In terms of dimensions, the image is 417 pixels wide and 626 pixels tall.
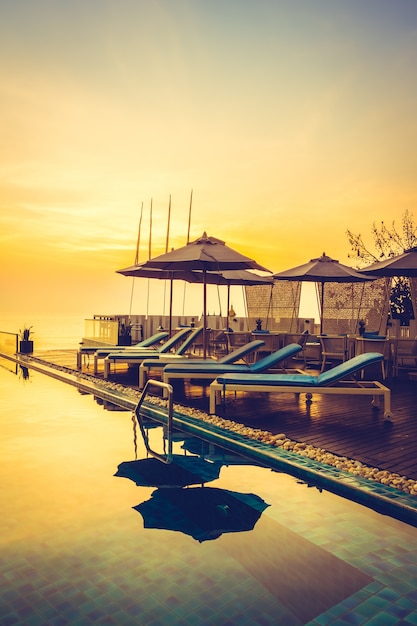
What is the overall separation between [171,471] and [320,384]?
2244 millimetres

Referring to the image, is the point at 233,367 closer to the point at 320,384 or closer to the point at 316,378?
the point at 316,378

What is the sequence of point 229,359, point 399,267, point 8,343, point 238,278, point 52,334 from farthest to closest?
point 52,334 < point 8,343 < point 238,278 < point 399,267 < point 229,359

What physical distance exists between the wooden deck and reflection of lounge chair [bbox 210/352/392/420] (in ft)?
1.17

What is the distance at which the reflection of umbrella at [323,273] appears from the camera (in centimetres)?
1009

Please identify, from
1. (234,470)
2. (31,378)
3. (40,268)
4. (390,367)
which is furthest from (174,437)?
(40,268)

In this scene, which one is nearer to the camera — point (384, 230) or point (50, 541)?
point (50, 541)

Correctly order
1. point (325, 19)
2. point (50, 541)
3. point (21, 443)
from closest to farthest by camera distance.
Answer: point (50, 541) < point (21, 443) < point (325, 19)

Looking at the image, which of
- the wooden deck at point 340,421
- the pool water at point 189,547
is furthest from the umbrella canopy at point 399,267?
the pool water at point 189,547

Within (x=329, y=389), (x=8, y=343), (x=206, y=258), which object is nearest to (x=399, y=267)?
(x=206, y=258)

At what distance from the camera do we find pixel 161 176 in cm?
1591

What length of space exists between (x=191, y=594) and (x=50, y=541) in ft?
3.56

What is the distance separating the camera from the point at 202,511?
360 cm

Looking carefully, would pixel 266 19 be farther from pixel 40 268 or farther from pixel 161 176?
pixel 40 268

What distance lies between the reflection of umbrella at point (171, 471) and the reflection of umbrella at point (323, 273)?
6153mm
